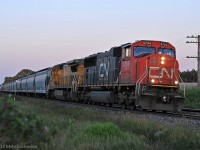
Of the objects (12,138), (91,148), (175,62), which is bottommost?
(91,148)

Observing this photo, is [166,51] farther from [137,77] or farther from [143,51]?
[137,77]

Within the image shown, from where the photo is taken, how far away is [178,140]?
7105 mm

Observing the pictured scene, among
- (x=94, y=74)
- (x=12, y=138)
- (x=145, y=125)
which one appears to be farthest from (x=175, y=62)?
(x=12, y=138)

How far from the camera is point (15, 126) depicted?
3.36 metres

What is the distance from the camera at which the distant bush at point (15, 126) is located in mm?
3324

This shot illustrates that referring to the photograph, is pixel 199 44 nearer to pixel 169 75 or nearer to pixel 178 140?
pixel 169 75

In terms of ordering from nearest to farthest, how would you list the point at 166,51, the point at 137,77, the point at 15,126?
the point at 15,126
the point at 137,77
the point at 166,51

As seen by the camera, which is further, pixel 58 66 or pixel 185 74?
pixel 185 74

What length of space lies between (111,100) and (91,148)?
47.9ft

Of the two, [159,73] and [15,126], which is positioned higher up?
[159,73]

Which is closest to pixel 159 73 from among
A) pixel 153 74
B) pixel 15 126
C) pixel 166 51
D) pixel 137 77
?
pixel 153 74

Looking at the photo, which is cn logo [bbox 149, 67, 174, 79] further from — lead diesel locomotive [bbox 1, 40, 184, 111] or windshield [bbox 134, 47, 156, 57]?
windshield [bbox 134, 47, 156, 57]

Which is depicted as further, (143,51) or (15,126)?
(143,51)

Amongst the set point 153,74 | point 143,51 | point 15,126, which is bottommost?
point 15,126
